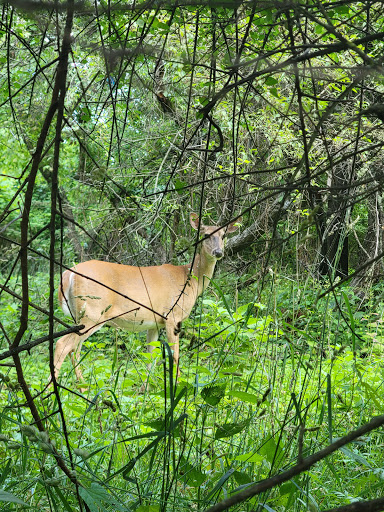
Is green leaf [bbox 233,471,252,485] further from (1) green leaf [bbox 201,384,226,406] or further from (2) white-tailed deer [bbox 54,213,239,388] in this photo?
(2) white-tailed deer [bbox 54,213,239,388]

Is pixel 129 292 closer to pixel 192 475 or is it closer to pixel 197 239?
pixel 192 475

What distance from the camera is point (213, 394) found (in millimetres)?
1508

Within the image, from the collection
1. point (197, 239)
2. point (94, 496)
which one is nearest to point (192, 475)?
point (94, 496)

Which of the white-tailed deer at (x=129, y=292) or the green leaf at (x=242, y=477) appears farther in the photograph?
the white-tailed deer at (x=129, y=292)

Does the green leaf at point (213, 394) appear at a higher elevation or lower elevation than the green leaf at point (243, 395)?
higher

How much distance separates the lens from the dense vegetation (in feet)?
3.37

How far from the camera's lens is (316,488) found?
1.71 meters

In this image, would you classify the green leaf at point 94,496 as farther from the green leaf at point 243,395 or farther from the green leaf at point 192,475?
the green leaf at point 243,395

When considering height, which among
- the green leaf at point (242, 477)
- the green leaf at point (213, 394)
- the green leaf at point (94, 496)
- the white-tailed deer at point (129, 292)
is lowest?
the green leaf at point (242, 477)

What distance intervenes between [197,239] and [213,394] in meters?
0.57

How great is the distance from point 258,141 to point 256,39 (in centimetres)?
404

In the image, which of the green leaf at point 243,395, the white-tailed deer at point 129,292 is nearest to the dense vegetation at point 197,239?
the green leaf at point 243,395

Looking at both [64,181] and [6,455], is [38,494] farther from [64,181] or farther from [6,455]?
[64,181]

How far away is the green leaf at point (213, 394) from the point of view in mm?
1458
